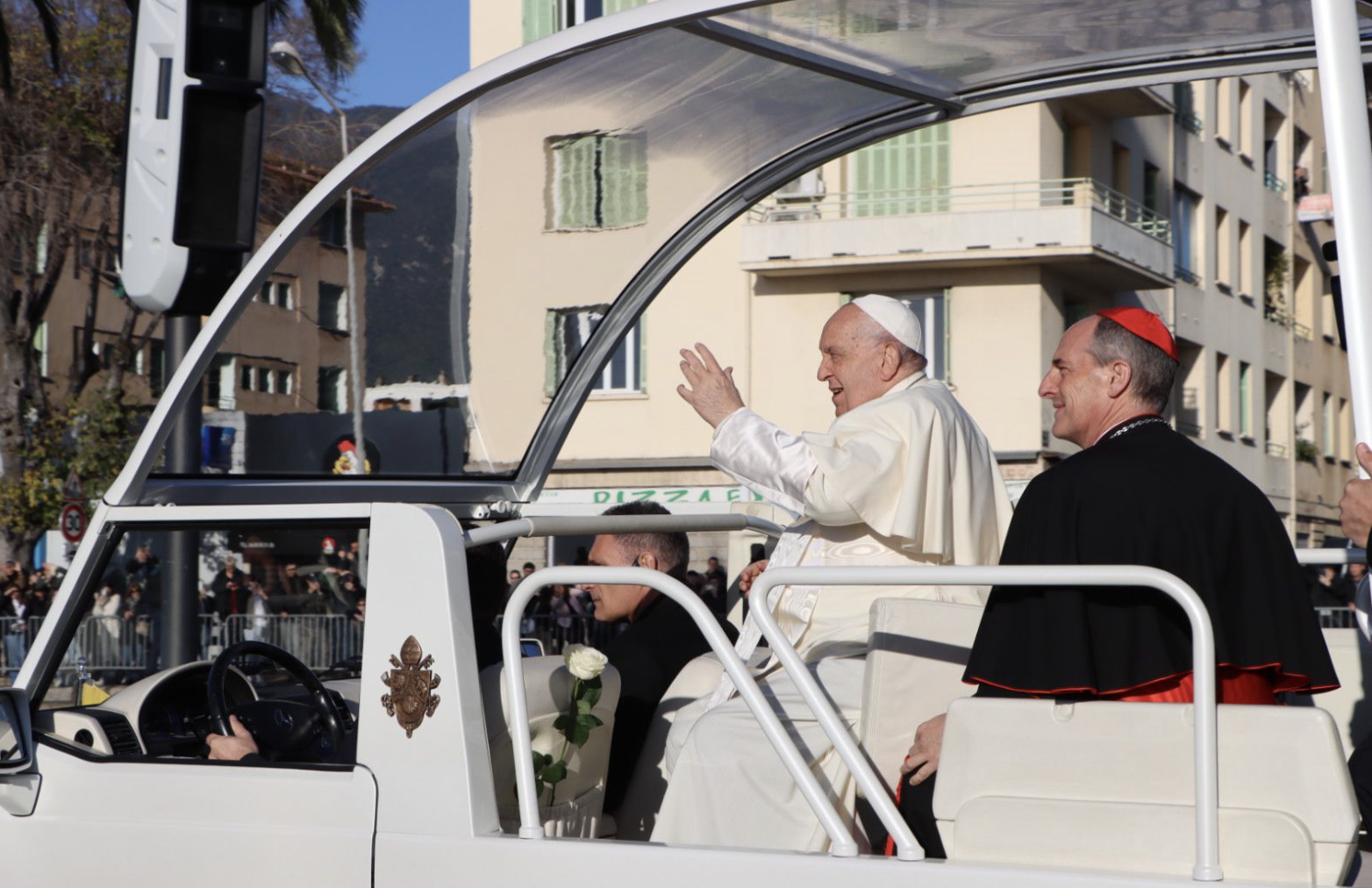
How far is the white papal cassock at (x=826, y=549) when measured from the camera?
3.46m

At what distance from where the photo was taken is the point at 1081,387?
3533 mm

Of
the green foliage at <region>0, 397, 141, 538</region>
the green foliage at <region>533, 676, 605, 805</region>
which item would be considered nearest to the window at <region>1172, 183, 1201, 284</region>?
the green foliage at <region>0, 397, 141, 538</region>

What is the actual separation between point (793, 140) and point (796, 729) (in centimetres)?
252

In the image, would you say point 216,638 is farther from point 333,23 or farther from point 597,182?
point 597,182

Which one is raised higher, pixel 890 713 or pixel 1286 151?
pixel 1286 151

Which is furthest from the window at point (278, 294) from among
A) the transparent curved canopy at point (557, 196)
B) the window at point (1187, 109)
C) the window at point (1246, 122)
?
the window at point (1246, 122)

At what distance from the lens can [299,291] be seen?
5137 mm

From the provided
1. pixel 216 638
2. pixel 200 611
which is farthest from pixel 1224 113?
pixel 200 611

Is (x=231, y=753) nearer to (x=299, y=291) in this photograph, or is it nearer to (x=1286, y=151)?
(x=299, y=291)

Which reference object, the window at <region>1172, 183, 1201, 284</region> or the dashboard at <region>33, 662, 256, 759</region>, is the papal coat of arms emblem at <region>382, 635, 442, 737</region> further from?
the window at <region>1172, 183, 1201, 284</region>

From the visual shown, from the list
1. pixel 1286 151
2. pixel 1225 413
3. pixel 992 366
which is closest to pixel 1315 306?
pixel 1286 151

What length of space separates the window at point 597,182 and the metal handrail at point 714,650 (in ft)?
7.00

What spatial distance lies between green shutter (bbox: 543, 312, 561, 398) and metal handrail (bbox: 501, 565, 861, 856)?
2392 millimetres

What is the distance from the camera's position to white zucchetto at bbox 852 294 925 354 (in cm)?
440
